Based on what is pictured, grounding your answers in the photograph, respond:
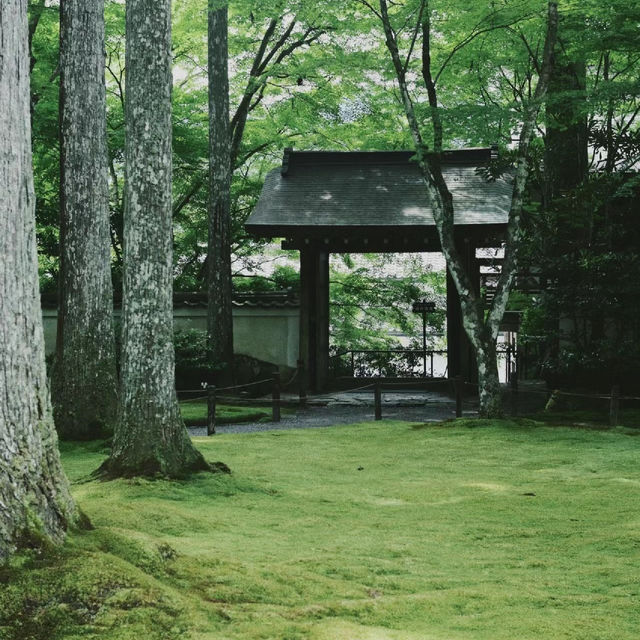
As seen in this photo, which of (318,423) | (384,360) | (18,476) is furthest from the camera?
(384,360)

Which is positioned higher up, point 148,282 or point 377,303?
point 377,303

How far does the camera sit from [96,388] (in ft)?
33.6

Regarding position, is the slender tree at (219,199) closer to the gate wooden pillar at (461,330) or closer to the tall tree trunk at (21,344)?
the gate wooden pillar at (461,330)

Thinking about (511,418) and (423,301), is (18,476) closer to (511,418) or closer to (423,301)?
(511,418)

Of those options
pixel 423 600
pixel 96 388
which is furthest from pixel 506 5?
pixel 423 600

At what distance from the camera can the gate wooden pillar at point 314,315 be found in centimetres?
1681

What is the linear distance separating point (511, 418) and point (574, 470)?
353 cm

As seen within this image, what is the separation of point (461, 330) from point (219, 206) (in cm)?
559

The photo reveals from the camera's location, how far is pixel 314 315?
55.6ft

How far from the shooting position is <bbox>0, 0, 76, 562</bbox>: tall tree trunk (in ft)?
12.7

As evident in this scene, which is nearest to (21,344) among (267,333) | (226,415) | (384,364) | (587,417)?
(226,415)

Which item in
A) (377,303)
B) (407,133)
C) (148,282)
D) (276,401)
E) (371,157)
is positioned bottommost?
(276,401)

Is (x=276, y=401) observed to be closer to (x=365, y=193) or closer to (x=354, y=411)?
(x=354, y=411)

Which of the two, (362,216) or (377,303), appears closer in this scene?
(362,216)
